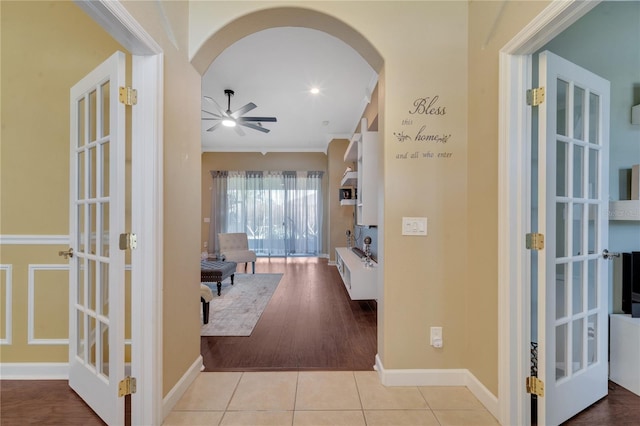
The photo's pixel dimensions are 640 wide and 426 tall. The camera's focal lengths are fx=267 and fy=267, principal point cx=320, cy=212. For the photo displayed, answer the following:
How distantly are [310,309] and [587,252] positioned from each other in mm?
2626

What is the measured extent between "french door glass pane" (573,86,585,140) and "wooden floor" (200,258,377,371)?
2.08 m

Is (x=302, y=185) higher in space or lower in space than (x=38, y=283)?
higher

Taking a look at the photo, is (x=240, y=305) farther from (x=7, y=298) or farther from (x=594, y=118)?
(x=594, y=118)

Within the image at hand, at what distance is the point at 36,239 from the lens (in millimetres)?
1973

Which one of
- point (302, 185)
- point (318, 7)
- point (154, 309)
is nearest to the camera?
point (154, 309)

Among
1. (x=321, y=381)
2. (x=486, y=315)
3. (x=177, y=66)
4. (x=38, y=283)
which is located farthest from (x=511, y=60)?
(x=38, y=283)

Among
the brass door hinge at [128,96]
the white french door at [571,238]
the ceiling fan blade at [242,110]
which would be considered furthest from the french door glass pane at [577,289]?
the ceiling fan blade at [242,110]

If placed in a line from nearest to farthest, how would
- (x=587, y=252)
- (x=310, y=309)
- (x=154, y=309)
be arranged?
(x=154, y=309) → (x=587, y=252) → (x=310, y=309)

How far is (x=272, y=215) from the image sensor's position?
734cm

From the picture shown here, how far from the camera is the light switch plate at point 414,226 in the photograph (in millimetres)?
1852

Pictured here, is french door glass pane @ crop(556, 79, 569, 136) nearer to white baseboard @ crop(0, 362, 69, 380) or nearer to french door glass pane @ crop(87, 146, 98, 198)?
french door glass pane @ crop(87, 146, 98, 198)

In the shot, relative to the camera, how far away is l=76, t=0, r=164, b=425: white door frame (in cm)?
144

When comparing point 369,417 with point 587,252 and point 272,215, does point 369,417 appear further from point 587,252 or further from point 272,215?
point 272,215

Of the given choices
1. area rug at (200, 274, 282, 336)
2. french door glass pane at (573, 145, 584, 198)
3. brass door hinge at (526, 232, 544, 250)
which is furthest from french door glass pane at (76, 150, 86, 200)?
french door glass pane at (573, 145, 584, 198)
